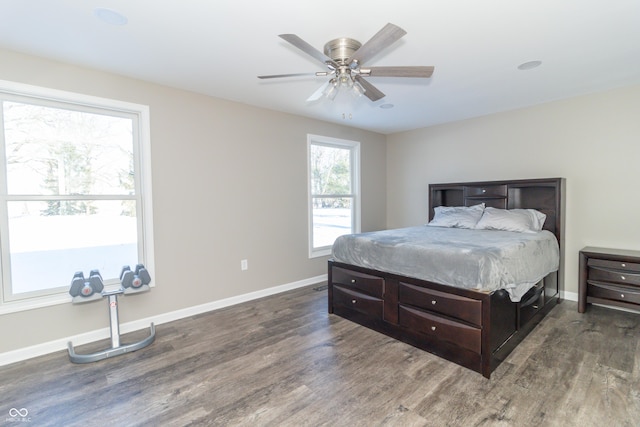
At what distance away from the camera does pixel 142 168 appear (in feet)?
9.88

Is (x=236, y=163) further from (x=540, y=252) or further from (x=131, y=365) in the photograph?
(x=540, y=252)

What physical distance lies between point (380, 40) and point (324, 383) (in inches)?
87.4

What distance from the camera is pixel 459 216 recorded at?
3.96 metres

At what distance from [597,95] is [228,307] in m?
4.92

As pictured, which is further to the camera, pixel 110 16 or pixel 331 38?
pixel 331 38

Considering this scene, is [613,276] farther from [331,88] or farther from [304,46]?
[304,46]

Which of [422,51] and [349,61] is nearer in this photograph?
[349,61]

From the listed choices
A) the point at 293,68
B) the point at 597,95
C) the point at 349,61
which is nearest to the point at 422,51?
the point at 349,61

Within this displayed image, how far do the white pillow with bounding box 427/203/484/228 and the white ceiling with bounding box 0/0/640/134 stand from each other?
4.87 ft

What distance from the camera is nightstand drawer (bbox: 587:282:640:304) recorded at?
2.94 metres

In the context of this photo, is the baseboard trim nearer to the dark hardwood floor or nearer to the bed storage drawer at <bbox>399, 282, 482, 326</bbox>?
the dark hardwood floor

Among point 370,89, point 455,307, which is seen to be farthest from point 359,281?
point 370,89

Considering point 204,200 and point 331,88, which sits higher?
point 331,88

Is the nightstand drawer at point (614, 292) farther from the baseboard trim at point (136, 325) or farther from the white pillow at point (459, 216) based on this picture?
the baseboard trim at point (136, 325)
